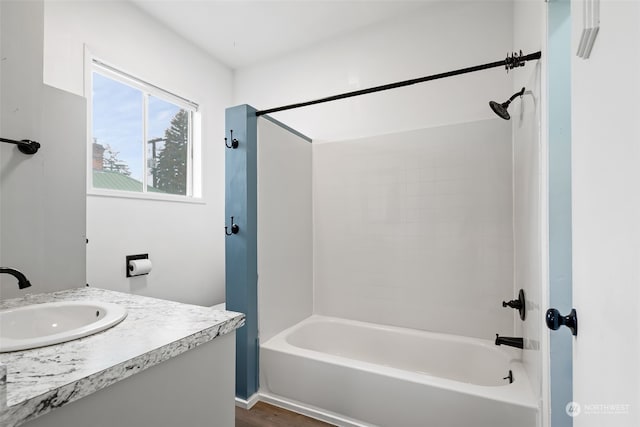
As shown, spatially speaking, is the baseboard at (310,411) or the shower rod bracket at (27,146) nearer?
the shower rod bracket at (27,146)

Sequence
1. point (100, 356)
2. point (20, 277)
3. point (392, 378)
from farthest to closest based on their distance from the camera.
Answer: point (392, 378)
point (20, 277)
point (100, 356)

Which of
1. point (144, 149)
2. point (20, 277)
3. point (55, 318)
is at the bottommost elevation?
point (55, 318)

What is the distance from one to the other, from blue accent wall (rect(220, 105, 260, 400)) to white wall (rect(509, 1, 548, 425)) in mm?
1499

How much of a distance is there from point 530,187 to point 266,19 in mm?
2274

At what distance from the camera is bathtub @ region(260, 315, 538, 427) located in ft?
4.61

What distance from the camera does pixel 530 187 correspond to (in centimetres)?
141

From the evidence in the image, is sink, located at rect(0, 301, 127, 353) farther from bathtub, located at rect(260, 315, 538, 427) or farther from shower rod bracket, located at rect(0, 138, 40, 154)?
bathtub, located at rect(260, 315, 538, 427)

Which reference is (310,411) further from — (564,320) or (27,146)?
(27,146)

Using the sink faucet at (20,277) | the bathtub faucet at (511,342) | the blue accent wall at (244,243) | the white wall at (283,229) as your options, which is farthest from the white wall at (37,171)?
the bathtub faucet at (511,342)

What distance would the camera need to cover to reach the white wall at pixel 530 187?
1.21 m

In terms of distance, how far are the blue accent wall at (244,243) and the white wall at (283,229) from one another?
67 millimetres

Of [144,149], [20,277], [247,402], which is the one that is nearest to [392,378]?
[247,402]

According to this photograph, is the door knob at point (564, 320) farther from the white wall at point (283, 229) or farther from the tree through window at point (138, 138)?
the tree through window at point (138, 138)

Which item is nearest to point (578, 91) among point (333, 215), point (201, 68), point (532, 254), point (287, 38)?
point (532, 254)
